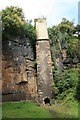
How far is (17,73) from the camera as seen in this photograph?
1506 centimetres

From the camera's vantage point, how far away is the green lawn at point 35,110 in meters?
11.2

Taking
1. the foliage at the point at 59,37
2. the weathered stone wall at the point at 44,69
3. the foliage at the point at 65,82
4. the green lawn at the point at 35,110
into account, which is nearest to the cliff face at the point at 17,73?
the weathered stone wall at the point at 44,69

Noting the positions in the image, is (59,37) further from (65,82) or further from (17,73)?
(17,73)

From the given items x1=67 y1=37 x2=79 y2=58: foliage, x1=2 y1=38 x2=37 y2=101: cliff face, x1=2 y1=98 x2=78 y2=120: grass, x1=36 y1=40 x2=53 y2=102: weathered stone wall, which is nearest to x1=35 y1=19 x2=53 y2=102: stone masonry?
x1=36 y1=40 x2=53 y2=102: weathered stone wall

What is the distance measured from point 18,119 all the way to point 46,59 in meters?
7.20

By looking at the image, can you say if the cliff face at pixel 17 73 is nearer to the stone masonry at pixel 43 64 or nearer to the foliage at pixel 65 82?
the stone masonry at pixel 43 64

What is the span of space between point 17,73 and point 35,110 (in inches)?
151

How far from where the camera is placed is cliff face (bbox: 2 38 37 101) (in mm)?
14445

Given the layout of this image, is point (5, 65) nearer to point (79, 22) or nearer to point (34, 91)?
point (34, 91)

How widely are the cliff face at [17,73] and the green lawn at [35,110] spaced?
1.02 m

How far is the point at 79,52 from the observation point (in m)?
17.7

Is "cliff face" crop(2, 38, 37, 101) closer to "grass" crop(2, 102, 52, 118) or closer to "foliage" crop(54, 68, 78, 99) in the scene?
"grass" crop(2, 102, 52, 118)

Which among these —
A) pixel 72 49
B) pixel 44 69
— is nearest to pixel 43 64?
pixel 44 69

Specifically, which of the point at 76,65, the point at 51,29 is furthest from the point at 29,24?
the point at 76,65
